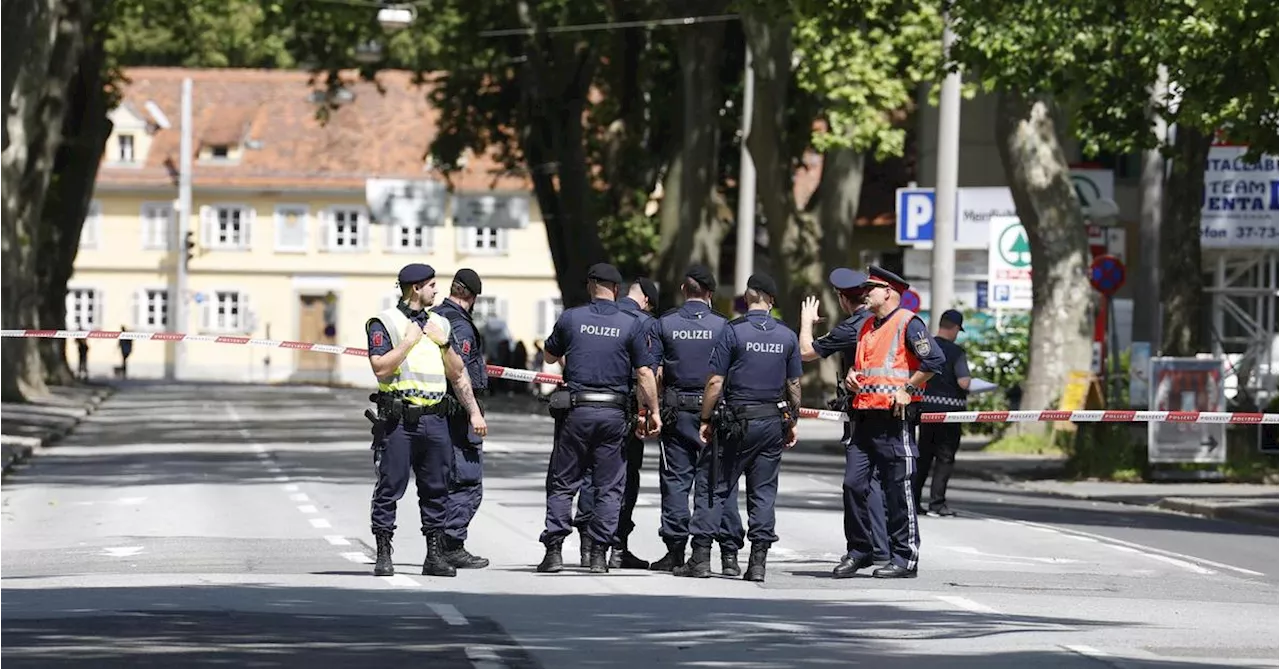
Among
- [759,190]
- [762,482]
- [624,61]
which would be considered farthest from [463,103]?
[762,482]

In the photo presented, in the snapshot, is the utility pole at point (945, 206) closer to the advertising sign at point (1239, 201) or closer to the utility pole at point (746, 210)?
the advertising sign at point (1239, 201)

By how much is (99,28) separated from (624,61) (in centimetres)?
1027

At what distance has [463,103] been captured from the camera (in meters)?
55.1

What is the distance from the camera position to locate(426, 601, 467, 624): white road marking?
1249cm

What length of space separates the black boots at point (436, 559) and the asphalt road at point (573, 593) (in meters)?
0.13

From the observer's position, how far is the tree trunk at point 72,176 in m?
55.8

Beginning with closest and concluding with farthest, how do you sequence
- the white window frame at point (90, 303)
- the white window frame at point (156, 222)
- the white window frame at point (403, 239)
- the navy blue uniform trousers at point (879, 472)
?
the navy blue uniform trousers at point (879, 472), the white window frame at point (156, 222), the white window frame at point (403, 239), the white window frame at point (90, 303)

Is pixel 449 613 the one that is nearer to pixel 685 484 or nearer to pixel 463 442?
pixel 463 442

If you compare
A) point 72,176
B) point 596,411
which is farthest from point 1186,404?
point 72,176

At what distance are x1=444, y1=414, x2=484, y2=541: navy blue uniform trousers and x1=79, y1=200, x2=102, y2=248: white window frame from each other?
83.6 meters

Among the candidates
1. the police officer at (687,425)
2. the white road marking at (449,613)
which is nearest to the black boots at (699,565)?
the police officer at (687,425)

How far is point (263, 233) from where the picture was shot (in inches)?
3844

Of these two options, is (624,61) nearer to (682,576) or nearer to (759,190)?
(759,190)

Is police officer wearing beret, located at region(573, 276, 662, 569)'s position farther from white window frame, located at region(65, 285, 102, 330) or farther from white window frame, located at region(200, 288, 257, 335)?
white window frame, located at region(65, 285, 102, 330)
